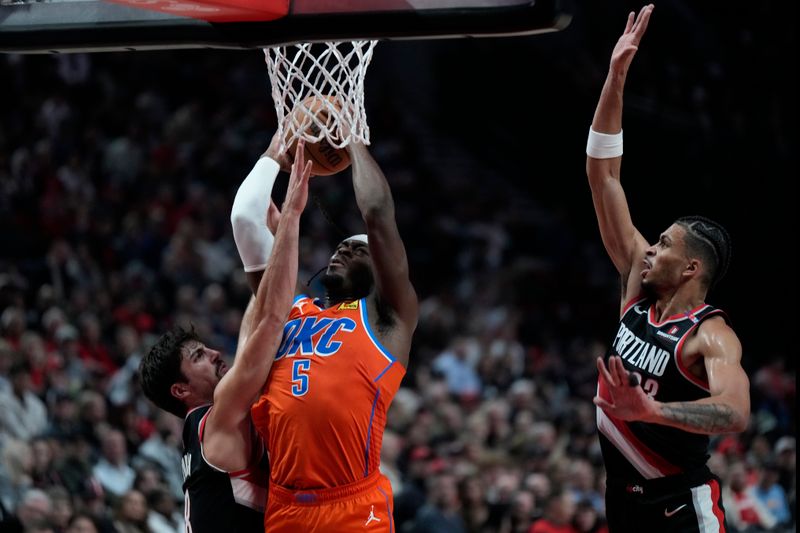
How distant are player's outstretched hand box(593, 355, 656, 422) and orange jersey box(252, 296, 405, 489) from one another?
3.28ft

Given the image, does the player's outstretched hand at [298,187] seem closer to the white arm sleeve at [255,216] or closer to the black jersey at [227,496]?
the white arm sleeve at [255,216]

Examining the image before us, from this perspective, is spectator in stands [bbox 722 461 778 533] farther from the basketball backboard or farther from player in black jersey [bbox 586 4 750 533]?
the basketball backboard

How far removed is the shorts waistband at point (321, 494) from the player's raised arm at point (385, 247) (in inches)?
25.6

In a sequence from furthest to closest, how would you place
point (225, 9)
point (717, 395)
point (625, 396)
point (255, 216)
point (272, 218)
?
point (272, 218)
point (255, 216)
point (225, 9)
point (717, 395)
point (625, 396)

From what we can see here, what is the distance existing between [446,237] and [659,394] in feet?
32.5

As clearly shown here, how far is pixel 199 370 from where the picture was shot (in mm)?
4980

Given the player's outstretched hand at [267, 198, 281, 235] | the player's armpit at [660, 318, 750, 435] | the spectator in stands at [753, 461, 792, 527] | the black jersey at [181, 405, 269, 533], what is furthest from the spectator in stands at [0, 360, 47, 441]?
the spectator in stands at [753, 461, 792, 527]

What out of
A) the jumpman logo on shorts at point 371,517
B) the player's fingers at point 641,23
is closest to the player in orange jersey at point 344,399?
the jumpman logo on shorts at point 371,517

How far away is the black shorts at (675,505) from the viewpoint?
A: 4539 mm

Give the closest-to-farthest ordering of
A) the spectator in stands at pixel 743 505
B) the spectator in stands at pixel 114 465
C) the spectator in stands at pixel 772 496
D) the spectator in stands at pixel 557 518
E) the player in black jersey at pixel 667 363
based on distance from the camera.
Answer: the player in black jersey at pixel 667 363 → the spectator in stands at pixel 114 465 → the spectator in stands at pixel 557 518 → the spectator in stands at pixel 743 505 → the spectator in stands at pixel 772 496

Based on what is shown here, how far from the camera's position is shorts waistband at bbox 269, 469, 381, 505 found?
14.6ft

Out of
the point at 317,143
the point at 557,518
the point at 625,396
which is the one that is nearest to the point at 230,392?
the point at 317,143

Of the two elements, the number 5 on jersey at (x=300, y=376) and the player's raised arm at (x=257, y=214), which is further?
the player's raised arm at (x=257, y=214)

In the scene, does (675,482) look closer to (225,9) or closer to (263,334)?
(263,334)
